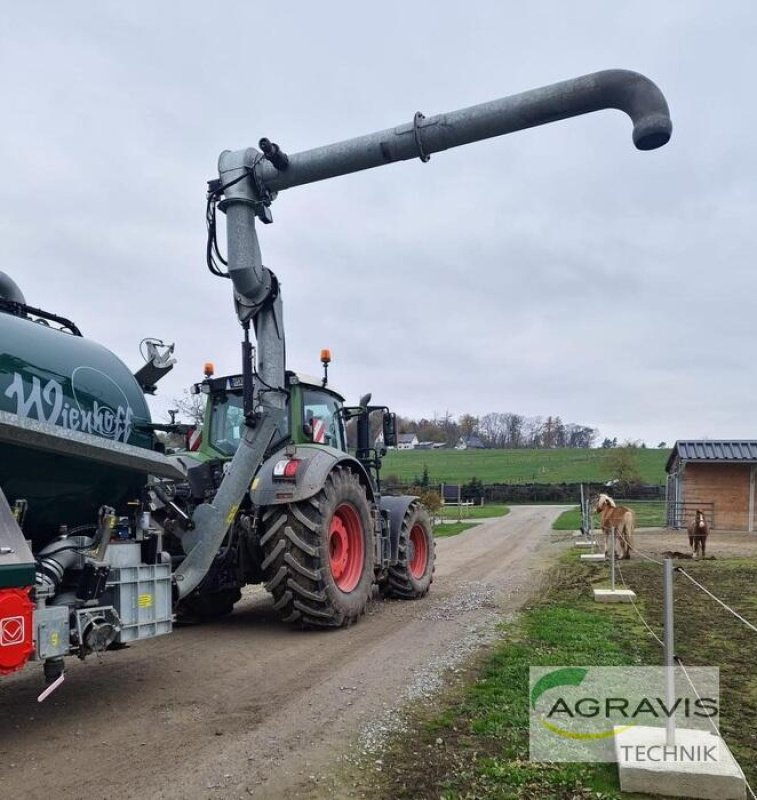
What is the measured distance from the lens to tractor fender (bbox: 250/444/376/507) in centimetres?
696

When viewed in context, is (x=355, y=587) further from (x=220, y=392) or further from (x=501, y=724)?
(x=501, y=724)

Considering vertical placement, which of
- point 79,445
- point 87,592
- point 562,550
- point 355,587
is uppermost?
point 79,445

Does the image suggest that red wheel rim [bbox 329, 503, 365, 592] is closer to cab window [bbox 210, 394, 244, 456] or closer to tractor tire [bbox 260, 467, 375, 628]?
tractor tire [bbox 260, 467, 375, 628]

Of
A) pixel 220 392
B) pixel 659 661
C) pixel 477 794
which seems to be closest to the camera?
pixel 477 794

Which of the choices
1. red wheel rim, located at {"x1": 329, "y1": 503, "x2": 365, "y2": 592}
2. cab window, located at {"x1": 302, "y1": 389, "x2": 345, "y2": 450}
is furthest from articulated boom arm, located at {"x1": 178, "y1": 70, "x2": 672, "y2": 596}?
red wheel rim, located at {"x1": 329, "y1": 503, "x2": 365, "y2": 592}

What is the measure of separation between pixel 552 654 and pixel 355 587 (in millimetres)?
2306

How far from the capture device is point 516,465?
67.6 meters

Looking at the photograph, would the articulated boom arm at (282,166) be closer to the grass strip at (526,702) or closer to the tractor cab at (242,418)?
the tractor cab at (242,418)

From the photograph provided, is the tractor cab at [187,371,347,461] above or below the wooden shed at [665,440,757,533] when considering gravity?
above

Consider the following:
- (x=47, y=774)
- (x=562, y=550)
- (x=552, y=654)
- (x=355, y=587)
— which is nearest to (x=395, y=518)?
(x=355, y=587)

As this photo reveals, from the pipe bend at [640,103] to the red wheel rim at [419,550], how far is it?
5.90 metres

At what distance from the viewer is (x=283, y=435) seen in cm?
806

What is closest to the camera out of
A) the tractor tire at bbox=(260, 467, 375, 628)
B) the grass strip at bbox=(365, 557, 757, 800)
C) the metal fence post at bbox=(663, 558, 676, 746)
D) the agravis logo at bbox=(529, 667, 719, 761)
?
the grass strip at bbox=(365, 557, 757, 800)

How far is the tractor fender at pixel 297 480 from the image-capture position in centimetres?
696
